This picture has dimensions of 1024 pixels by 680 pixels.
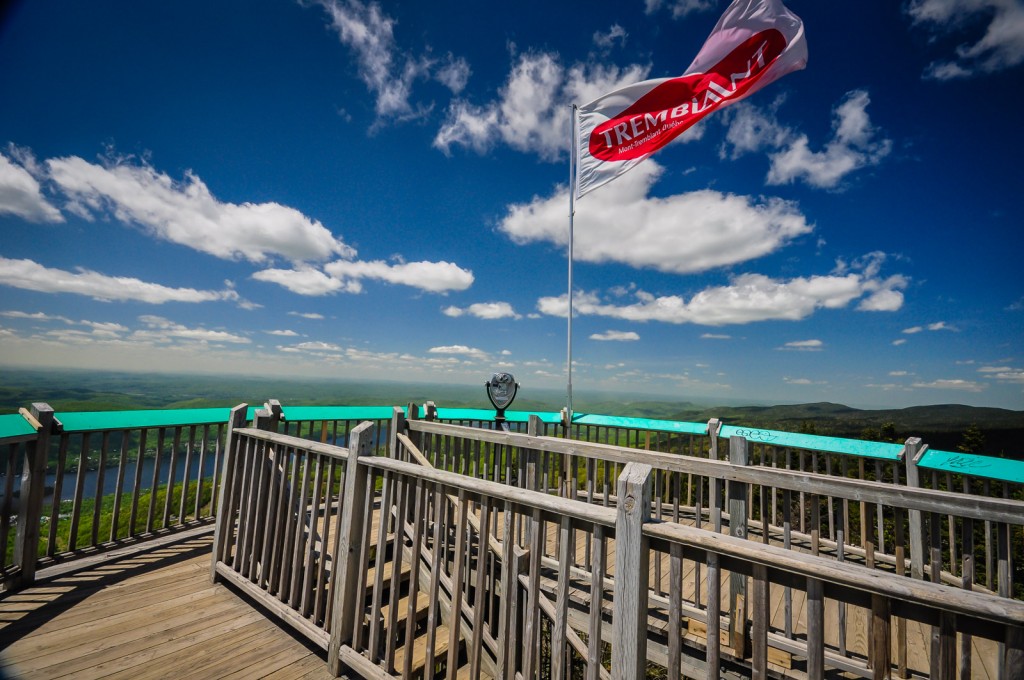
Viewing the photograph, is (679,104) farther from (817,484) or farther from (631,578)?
(631,578)

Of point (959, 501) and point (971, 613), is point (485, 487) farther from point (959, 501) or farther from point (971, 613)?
point (959, 501)

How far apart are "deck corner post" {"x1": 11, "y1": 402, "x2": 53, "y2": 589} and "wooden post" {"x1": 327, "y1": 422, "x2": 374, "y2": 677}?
2.58 m

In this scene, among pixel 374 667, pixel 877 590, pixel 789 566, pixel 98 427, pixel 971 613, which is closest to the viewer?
pixel 971 613

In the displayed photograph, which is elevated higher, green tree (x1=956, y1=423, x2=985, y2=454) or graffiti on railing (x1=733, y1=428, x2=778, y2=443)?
graffiti on railing (x1=733, y1=428, x2=778, y2=443)

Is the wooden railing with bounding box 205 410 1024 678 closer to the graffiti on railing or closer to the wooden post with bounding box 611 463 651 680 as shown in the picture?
the wooden post with bounding box 611 463 651 680

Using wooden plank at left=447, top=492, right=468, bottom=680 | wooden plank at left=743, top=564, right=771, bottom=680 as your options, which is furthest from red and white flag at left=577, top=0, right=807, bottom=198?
wooden plank at left=743, top=564, right=771, bottom=680

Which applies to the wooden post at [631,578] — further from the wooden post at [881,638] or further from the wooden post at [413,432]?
the wooden post at [413,432]

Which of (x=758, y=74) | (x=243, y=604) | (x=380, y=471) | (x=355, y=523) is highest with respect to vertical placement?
(x=758, y=74)

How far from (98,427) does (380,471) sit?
273 cm

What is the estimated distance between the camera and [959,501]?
2.05 m

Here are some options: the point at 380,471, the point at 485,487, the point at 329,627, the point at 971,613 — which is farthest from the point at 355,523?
the point at 971,613

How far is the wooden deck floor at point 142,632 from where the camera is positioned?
2.49m

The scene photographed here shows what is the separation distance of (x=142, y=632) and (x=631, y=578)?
333 cm

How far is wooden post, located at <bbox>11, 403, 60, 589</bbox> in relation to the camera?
318cm
